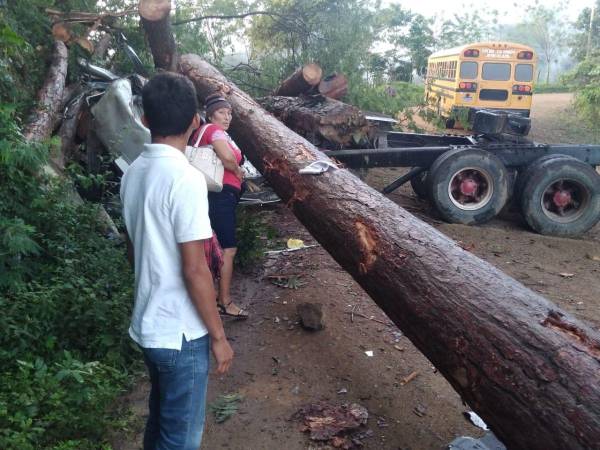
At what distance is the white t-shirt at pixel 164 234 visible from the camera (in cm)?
202

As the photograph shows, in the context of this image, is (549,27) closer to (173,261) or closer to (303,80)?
(303,80)

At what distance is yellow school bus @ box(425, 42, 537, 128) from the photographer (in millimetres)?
14648

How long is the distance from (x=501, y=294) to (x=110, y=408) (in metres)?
2.33

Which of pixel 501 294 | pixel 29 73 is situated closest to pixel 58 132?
pixel 29 73

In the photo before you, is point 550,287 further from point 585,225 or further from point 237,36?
point 237,36

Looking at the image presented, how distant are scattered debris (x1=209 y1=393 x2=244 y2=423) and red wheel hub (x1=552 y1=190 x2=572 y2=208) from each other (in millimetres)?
5304

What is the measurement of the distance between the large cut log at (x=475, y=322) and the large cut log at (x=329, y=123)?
3184 millimetres

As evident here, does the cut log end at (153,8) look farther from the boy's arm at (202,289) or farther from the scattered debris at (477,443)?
the scattered debris at (477,443)

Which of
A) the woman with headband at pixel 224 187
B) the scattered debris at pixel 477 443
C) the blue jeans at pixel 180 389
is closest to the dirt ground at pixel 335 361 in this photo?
the scattered debris at pixel 477 443

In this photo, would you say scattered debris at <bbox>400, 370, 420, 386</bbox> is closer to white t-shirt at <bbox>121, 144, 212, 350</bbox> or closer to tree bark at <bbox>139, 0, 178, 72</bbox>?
white t-shirt at <bbox>121, 144, 212, 350</bbox>

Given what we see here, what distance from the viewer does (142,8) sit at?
725 centimetres

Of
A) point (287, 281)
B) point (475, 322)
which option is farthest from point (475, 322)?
point (287, 281)

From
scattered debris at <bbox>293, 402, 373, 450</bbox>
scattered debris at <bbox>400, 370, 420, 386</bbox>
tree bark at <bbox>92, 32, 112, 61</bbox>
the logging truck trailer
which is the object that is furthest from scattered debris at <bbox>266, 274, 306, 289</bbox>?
tree bark at <bbox>92, 32, 112, 61</bbox>

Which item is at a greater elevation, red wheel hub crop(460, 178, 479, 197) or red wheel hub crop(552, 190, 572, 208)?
red wheel hub crop(460, 178, 479, 197)
